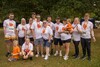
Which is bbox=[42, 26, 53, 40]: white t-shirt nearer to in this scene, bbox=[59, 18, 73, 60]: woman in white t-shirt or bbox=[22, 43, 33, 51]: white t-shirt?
bbox=[59, 18, 73, 60]: woman in white t-shirt

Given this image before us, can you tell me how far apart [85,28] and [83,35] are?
0.33m

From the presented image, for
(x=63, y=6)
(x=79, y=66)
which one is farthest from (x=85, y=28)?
(x=63, y=6)

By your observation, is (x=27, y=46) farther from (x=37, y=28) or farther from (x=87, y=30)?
(x=87, y=30)

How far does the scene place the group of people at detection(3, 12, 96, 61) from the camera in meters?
12.7

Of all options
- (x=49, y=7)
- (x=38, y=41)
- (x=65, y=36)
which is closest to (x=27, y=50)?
(x=38, y=41)

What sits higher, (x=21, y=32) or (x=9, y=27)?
(x=9, y=27)

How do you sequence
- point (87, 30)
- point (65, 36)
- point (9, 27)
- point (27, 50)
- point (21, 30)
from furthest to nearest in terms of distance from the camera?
1. point (21, 30)
2. point (9, 27)
3. point (65, 36)
4. point (27, 50)
5. point (87, 30)

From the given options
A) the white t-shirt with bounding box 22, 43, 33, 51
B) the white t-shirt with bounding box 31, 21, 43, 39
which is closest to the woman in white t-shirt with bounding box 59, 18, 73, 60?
the white t-shirt with bounding box 31, 21, 43, 39

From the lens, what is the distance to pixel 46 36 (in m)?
13.2

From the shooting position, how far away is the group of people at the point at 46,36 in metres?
12.7

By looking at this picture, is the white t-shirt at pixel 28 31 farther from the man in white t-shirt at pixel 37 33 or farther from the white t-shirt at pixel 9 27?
the white t-shirt at pixel 9 27

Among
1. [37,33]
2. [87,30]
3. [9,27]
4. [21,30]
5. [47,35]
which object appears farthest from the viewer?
A: [21,30]

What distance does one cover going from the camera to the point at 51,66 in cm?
1162

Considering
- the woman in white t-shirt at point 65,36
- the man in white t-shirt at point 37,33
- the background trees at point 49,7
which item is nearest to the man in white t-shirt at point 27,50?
the man in white t-shirt at point 37,33
